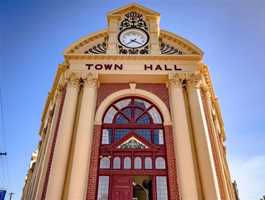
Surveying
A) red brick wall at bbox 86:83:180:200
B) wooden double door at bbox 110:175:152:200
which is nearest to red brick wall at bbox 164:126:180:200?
red brick wall at bbox 86:83:180:200

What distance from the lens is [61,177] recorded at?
1019 cm

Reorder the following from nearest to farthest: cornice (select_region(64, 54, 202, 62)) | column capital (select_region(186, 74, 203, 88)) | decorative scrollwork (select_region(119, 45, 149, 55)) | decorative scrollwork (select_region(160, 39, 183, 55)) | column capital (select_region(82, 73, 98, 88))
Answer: column capital (select_region(82, 73, 98, 88)), column capital (select_region(186, 74, 203, 88)), cornice (select_region(64, 54, 202, 62)), decorative scrollwork (select_region(119, 45, 149, 55)), decorative scrollwork (select_region(160, 39, 183, 55))

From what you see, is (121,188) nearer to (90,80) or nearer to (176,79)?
(90,80)

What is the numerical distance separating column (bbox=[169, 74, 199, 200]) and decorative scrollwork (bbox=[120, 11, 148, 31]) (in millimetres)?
4954

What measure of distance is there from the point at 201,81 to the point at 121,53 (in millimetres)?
5222

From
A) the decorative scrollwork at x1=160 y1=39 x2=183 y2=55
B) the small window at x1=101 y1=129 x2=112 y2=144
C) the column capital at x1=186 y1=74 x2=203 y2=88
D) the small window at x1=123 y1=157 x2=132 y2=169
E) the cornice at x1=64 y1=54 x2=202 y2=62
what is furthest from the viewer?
the decorative scrollwork at x1=160 y1=39 x2=183 y2=55

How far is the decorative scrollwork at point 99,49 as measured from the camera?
47.7 feet

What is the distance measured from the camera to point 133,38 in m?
15.3

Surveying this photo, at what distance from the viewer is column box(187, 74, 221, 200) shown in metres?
9.90

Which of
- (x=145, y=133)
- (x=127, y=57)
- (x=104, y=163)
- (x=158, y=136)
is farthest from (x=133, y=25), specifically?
(x=104, y=163)

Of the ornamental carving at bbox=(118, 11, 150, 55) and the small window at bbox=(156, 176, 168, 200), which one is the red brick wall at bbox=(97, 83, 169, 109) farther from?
the small window at bbox=(156, 176, 168, 200)

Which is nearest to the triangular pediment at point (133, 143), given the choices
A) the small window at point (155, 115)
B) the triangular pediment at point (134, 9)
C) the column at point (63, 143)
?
the small window at point (155, 115)

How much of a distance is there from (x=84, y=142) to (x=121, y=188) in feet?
9.02

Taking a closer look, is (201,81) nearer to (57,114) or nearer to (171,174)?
(171,174)
